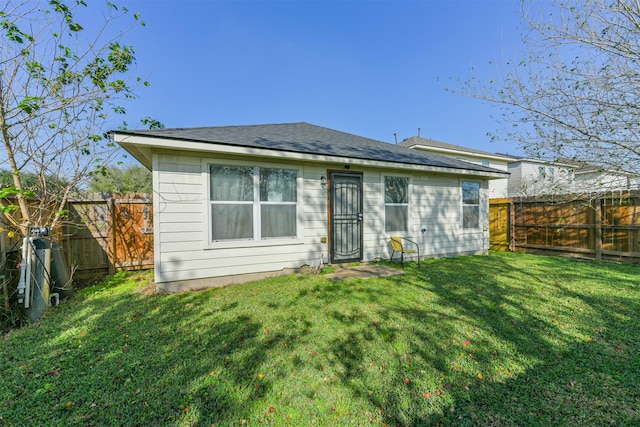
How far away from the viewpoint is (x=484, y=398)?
199 centimetres

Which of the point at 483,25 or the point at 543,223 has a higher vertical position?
the point at 483,25

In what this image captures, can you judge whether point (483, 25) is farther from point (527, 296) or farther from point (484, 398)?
point (484, 398)

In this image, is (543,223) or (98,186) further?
(98,186)

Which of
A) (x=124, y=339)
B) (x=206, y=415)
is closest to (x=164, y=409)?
(x=206, y=415)

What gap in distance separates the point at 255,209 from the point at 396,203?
3773mm

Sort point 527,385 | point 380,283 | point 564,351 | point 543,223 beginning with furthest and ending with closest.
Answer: point 543,223 < point 380,283 < point 564,351 < point 527,385

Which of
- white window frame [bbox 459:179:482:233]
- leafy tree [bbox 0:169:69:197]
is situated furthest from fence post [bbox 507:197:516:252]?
leafy tree [bbox 0:169:69:197]

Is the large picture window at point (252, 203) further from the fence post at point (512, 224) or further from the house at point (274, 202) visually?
the fence post at point (512, 224)

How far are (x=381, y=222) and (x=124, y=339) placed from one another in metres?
5.43

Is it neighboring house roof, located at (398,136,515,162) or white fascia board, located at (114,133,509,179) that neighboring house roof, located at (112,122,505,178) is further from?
neighboring house roof, located at (398,136,515,162)

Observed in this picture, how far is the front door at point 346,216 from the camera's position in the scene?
19.7 feet

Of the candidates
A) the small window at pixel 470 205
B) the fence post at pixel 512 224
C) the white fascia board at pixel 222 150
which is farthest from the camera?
the fence post at pixel 512 224

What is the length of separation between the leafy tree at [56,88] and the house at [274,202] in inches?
39.5

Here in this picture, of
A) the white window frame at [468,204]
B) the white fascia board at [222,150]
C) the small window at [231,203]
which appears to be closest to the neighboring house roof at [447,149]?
the white window frame at [468,204]
